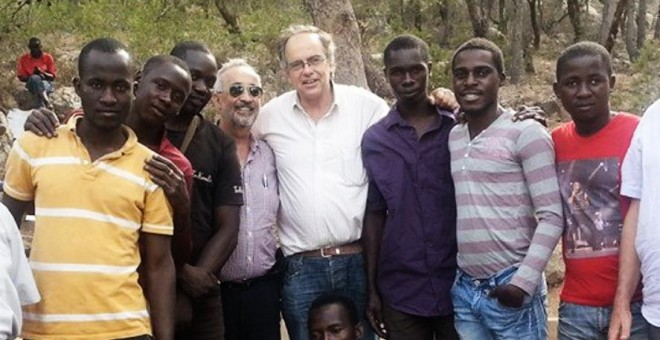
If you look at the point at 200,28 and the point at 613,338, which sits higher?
the point at 200,28

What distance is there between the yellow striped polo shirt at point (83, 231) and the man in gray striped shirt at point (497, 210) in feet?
4.17

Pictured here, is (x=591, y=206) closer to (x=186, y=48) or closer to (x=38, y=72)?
(x=186, y=48)

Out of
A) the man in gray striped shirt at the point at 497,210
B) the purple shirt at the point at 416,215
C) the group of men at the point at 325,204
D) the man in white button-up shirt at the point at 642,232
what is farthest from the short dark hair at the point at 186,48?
the man in white button-up shirt at the point at 642,232

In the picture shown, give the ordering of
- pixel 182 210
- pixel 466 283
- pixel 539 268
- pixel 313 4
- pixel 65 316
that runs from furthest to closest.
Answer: pixel 313 4 < pixel 466 283 < pixel 539 268 < pixel 182 210 < pixel 65 316

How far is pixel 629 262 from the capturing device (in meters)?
2.87

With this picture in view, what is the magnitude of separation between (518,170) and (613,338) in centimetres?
72

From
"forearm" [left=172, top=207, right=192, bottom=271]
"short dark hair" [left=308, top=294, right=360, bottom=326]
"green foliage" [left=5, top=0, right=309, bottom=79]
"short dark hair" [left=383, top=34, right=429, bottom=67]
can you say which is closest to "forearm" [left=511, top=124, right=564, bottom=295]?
"short dark hair" [left=383, top=34, right=429, bottom=67]

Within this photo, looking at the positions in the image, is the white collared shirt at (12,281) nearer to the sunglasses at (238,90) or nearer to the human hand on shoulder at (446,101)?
the sunglasses at (238,90)

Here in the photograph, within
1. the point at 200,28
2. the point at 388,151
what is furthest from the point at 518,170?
the point at 200,28

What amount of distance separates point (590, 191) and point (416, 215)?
2.44 feet

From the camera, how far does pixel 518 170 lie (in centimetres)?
316

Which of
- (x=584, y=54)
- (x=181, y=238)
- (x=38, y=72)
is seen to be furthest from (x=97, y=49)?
(x=38, y=72)

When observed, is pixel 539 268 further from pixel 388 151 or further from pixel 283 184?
pixel 283 184

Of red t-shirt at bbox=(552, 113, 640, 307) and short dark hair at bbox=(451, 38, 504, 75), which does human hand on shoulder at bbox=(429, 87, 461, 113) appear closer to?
short dark hair at bbox=(451, 38, 504, 75)
